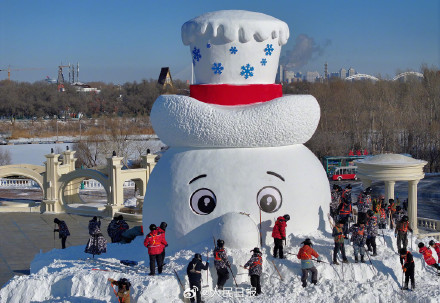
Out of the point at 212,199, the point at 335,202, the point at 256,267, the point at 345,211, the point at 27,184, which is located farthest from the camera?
the point at 27,184

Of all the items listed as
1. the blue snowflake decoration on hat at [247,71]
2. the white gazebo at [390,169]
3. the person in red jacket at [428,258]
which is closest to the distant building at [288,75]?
the white gazebo at [390,169]

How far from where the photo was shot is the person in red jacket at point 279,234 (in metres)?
11.2

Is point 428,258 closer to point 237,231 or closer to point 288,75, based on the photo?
point 237,231

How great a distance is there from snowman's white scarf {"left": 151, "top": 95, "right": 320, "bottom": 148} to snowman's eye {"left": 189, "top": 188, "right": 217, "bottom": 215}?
31.3 inches

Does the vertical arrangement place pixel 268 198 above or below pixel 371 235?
above

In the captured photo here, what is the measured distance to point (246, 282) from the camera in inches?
433

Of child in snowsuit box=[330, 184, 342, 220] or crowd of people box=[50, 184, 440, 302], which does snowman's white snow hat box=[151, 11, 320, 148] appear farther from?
child in snowsuit box=[330, 184, 342, 220]

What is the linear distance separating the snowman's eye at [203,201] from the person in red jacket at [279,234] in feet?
3.51

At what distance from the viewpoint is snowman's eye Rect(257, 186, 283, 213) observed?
37.9 feet

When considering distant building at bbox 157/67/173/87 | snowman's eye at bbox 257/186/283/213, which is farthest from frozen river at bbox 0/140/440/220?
distant building at bbox 157/67/173/87

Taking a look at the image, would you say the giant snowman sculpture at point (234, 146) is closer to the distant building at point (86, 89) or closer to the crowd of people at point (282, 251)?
the crowd of people at point (282, 251)

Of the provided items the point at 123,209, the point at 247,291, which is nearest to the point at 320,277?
the point at 247,291

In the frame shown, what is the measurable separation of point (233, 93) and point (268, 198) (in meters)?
1.88

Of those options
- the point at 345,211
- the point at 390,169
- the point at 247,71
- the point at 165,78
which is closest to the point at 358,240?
the point at 345,211
